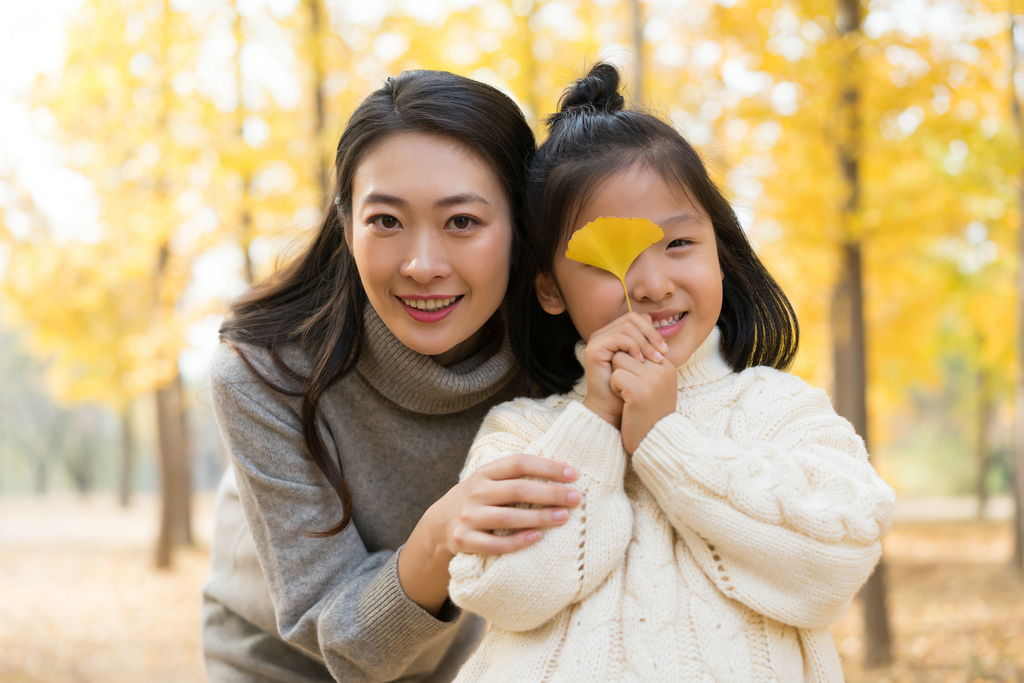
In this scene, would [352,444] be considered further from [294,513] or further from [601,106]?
[601,106]

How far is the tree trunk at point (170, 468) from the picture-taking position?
10.1 meters

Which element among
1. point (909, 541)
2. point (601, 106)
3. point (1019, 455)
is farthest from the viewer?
point (909, 541)

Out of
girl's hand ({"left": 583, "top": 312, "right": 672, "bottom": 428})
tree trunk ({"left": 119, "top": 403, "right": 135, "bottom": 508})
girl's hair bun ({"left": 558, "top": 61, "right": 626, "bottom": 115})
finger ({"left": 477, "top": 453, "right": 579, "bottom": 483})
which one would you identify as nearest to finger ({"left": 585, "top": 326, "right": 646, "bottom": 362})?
girl's hand ({"left": 583, "top": 312, "right": 672, "bottom": 428})

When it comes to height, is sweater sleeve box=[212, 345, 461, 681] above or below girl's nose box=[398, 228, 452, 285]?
below

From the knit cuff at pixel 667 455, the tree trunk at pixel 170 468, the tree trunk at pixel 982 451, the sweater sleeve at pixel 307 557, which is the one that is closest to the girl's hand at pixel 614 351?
the knit cuff at pixel 667 455

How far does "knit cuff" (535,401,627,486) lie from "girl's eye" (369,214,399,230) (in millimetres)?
610

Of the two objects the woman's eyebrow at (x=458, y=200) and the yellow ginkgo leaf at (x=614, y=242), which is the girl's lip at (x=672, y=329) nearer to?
the yellow ginkgo leaf at (x=614, y=242)

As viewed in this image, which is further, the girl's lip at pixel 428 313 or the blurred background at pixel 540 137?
the blurred background at pixel 540 137

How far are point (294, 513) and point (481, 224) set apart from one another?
85 cm

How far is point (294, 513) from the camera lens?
1828 mm

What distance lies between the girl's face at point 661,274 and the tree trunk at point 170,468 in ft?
30.9

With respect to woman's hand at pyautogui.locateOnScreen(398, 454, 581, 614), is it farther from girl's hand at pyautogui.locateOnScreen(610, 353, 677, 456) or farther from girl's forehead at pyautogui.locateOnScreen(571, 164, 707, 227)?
girl's forehead at pyautogui.locateOnScreen(571, 164, 707, 227)

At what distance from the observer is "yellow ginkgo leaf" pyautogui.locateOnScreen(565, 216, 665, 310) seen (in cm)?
144

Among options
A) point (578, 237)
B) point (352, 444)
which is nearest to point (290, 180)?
point (352, 444)
